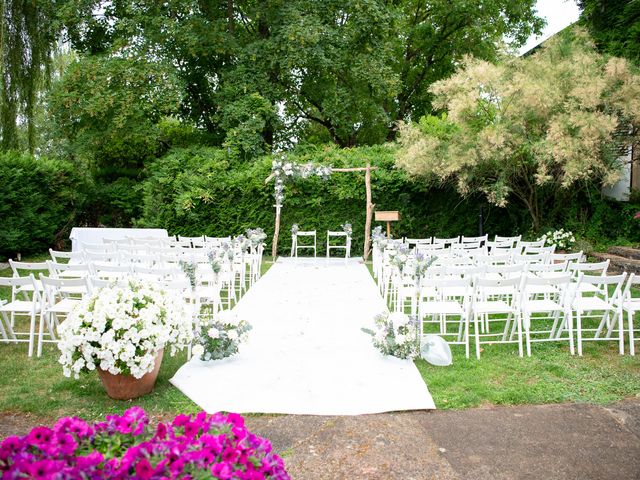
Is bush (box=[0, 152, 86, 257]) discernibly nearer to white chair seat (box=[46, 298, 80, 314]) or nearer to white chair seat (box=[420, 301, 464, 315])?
white chair seat (box=[46, 298, 80, 314])

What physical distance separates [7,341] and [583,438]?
19.4 feet

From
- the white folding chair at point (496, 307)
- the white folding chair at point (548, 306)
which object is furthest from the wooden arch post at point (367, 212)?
the white folding chair at point (548, 306)

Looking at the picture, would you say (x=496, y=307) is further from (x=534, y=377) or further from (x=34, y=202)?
(x=34, y=202)

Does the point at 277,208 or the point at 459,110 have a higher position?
the point at 459,110

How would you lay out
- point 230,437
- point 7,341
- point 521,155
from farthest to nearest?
point 521,155, point 7,341, point 230,437

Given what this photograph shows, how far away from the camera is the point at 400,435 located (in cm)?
387

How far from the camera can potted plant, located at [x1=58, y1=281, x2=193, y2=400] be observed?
4344mm

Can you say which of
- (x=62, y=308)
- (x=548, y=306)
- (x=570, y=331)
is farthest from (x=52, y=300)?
(x=570, y=331)

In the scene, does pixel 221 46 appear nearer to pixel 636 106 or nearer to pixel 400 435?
pixel 636 106

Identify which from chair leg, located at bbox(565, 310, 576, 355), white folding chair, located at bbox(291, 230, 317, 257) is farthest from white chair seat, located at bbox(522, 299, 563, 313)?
white folding chair, located at bbox(291, 230, 317, 257)

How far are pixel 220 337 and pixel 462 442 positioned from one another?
2595 mm

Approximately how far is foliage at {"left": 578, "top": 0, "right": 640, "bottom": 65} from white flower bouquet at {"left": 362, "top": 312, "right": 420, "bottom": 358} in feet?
36.9

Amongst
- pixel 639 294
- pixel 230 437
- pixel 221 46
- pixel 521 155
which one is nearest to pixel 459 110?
pixel 521 155

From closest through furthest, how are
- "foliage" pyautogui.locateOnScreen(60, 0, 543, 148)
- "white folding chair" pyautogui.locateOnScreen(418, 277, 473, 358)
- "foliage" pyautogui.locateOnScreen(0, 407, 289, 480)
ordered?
"foliage" pyautogui.locateOnScreen(0, 407, 289, 480) → "white folding chair" pyautogui.locateOnScreen(418, 277, 473, 358) → "foliage" pyautogui.locateOnScreen(60, 0, 543, 148)
